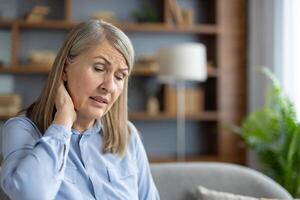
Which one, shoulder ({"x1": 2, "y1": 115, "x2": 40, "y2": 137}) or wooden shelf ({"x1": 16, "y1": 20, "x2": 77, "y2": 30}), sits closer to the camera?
shoulder ({"x1": 2, "y1": 115, "x2": 40, "y2": 137})

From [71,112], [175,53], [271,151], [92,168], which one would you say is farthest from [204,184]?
[175,53]

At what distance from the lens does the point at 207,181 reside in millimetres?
1967

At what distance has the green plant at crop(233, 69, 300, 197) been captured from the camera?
3.12 m

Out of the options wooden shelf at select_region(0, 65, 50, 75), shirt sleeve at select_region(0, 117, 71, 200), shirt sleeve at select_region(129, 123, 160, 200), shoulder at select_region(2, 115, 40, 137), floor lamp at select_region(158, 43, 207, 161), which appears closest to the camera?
shirt sleeve at select_region(0, 117, 71, 200)

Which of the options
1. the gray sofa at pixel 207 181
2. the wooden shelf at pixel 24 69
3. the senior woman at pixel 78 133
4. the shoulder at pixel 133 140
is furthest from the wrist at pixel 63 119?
the wooden shelf at pixel 24 69

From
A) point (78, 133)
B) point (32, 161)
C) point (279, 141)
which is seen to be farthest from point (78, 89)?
point (279, 141)

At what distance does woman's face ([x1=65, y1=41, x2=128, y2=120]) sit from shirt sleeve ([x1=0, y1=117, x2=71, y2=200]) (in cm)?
13

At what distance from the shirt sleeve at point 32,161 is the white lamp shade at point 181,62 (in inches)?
96.0

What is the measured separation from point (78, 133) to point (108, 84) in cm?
21

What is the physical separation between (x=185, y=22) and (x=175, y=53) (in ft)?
2.34

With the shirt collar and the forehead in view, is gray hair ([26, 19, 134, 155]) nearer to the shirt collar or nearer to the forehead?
the forehead

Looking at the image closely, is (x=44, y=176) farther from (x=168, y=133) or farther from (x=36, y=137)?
(x=168, y=133)

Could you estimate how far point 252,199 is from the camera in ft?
5.98

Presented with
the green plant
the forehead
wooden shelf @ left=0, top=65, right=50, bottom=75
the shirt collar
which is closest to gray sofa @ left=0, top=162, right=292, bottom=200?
the shirt collar
